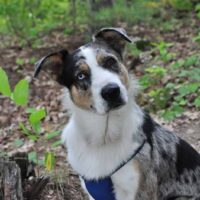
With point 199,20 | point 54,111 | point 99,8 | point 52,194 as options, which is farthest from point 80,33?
point 52,194

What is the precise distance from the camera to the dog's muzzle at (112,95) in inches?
150

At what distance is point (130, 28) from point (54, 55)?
10114 millimetres

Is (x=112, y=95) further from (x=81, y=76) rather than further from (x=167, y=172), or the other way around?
(x=167, y=172)

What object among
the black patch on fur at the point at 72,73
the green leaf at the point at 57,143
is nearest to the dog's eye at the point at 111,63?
the black patch on fur at the point at 72,73

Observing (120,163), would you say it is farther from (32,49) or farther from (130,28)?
(130,28)

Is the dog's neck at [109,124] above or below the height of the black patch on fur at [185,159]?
above

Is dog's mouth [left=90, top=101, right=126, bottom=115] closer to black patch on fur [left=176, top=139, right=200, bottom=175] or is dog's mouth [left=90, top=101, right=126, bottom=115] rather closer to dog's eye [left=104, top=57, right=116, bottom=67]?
dog's eye [left=104, top=57, right=116, bottom=67]

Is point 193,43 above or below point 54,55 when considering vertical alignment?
below

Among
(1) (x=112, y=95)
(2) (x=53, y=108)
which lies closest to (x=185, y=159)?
(1) (x=112, y=95)

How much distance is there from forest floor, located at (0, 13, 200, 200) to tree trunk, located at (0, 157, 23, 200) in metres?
0.73

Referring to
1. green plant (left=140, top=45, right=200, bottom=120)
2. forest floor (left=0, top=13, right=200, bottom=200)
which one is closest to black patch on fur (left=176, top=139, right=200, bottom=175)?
forest floor (left=0, top=13, right=200, bottom=200)

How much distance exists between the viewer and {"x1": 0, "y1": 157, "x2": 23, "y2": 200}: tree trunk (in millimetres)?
4129

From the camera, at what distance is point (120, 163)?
4.10 metres

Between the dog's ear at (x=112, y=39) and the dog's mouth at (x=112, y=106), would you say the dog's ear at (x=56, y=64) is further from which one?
the dog's mouth at (x=112, y=106)
